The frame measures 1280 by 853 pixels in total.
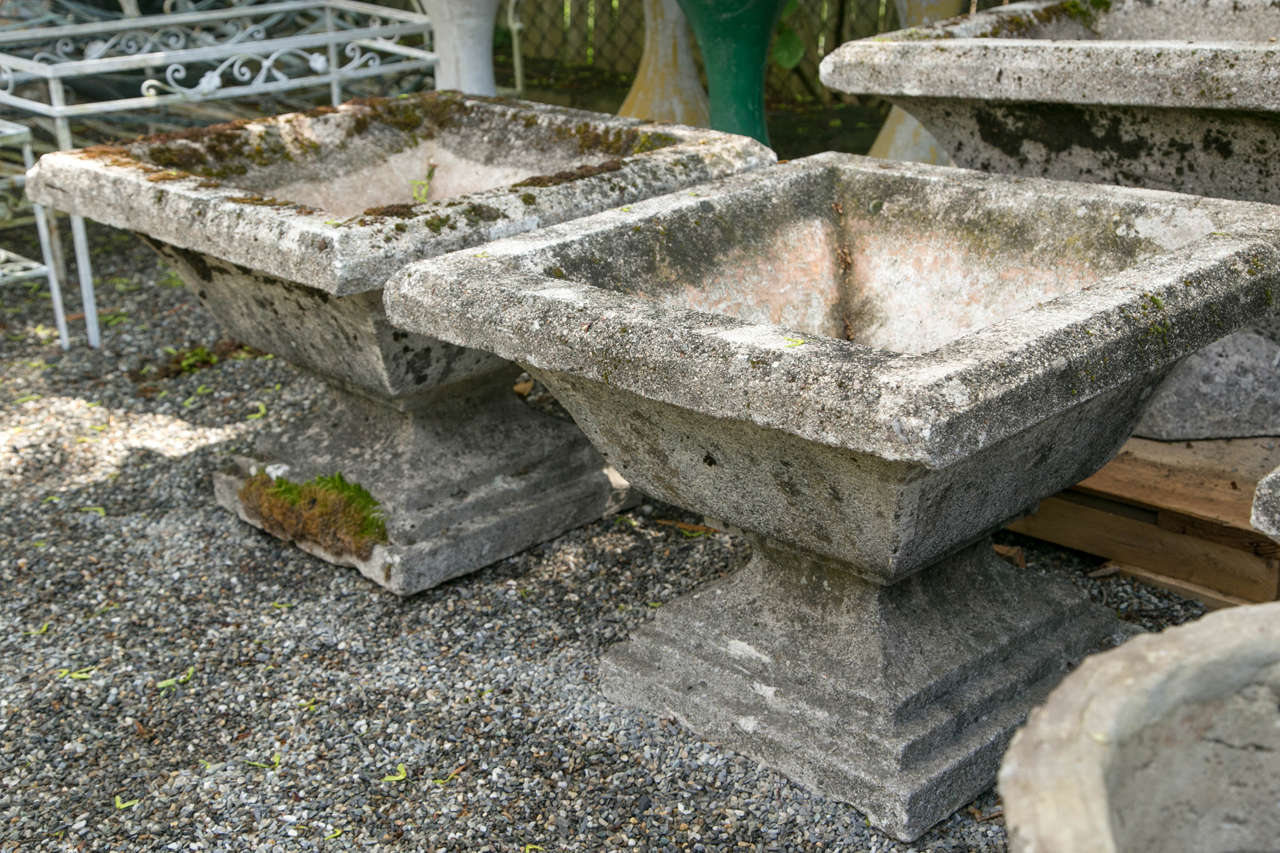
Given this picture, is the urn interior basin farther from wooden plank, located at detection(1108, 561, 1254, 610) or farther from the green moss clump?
the green moss clump

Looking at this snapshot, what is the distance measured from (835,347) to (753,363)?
14cm

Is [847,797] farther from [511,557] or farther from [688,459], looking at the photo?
[511,557]

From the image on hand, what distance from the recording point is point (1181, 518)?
3.13 meters

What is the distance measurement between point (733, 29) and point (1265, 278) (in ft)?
8.32

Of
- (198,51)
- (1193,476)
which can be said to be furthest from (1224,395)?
(198,51)

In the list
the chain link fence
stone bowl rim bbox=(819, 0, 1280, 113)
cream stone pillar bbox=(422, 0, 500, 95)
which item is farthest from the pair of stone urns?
the chain link fence

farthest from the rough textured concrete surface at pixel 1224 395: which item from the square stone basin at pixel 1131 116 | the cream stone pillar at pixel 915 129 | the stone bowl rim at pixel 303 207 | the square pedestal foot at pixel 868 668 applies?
the cream stone pillar at pixel 915 129

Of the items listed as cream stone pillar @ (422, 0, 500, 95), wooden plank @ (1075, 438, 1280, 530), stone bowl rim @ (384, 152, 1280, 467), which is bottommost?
wooden plank @ (1075, 438, 1280, 530)

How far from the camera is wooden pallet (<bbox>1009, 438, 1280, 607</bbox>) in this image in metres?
3.04

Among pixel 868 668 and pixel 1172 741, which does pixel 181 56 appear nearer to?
pixel 868 668

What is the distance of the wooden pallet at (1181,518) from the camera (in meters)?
3.04

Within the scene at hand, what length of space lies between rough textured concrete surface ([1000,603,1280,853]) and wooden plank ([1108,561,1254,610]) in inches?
71.4

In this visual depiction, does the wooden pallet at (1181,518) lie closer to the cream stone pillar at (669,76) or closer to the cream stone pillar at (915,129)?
the cream stone pillar at (915,129)

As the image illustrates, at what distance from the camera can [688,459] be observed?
2486 millimetres
